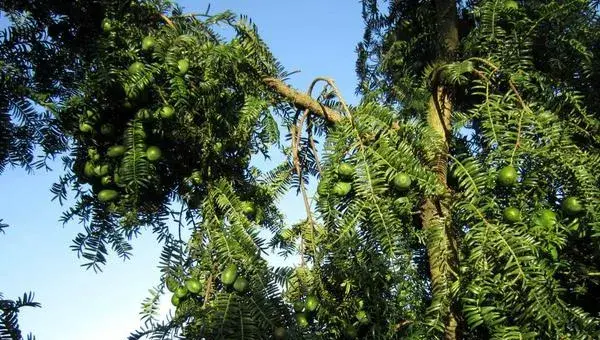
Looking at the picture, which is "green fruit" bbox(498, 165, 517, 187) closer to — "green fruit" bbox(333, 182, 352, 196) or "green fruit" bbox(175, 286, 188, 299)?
"green fruit" bbox(333, 182, 352, 196)

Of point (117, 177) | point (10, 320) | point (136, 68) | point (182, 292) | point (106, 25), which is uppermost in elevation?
point (106, 25)

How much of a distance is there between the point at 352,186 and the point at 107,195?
1.63ft

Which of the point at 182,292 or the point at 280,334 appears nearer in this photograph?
the point at 280,334

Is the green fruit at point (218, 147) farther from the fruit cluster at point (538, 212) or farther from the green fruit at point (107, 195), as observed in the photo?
the fruit cluster at point (538, 212)

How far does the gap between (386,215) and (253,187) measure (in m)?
0.36

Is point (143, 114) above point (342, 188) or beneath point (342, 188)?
above

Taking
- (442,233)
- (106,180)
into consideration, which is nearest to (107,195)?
(106,180)

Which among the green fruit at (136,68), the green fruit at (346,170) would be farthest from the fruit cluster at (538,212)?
the green fruit at (136,68)

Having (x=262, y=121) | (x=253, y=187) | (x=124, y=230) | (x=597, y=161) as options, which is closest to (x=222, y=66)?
(x=262, y=121)

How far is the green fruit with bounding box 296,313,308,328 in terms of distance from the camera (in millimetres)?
1086

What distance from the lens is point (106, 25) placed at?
1163 mm

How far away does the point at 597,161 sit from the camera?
1167 mm

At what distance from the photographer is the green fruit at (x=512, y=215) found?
1062mm

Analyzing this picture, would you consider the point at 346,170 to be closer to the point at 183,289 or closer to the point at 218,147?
the point at 218,147
